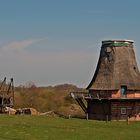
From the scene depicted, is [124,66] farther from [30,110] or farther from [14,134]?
[14,134]

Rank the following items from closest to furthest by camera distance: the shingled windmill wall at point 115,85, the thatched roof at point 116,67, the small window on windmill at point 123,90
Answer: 1. the shingled windmill wall at point 115,85
2. the small window on windmill at point 123,90
3. the thatched roof at point 116,67

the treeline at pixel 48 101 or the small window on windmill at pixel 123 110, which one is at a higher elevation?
the treeline at pixel 48 101

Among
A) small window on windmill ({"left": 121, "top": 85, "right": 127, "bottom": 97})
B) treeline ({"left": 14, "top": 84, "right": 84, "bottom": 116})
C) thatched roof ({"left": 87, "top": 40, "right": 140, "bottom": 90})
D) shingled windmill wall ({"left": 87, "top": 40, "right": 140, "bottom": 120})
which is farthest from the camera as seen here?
treeline ({"left": 14, "top": 84, "right": 84, "bottom": 116})

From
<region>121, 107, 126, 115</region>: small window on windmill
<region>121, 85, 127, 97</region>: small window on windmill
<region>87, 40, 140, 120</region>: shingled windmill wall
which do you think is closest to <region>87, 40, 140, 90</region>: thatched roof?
<region>87, 40, 140, 120</region>: shingled windmill wall

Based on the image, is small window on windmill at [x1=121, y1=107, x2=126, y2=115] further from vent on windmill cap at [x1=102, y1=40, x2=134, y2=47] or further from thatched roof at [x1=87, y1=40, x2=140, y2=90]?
vent on windmill cap at [x1=102, y1=40, x2=134, y2=47]

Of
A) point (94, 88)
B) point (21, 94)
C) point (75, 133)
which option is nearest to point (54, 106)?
point (21, 94)

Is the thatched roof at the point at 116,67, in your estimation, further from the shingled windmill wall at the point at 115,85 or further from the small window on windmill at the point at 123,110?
the small window on windmill at the point at 123,110

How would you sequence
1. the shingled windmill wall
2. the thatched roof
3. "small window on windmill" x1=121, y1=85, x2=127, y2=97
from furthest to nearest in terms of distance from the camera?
the thatched roof
"small window on windmill" x1=121, y1=85, x2=127, y2=97
the shingled windmill wall

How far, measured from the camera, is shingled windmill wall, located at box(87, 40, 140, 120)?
49.9 m

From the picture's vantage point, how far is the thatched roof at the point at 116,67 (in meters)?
51.3

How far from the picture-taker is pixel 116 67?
172 feet

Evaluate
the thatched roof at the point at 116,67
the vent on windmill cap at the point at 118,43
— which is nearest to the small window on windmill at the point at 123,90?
the thatched roof at the point at 116,67

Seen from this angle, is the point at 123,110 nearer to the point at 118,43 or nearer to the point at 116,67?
the point at 116,67

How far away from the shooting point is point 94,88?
52.1 m
